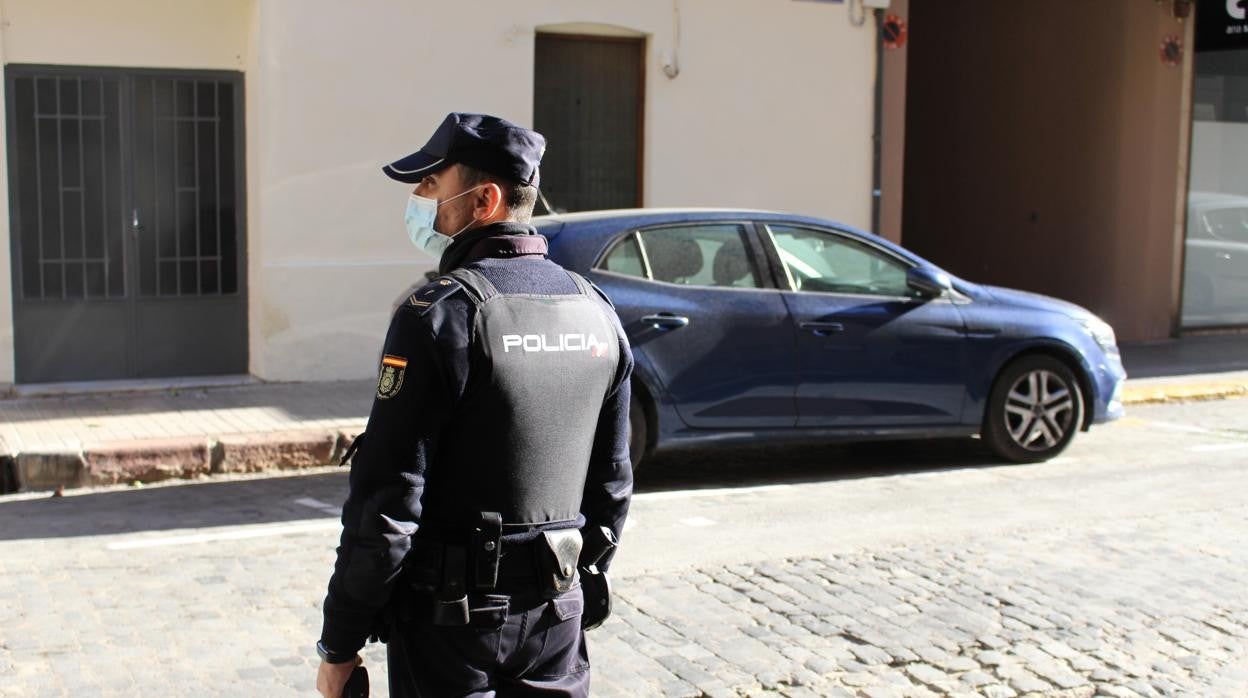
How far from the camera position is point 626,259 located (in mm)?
8367

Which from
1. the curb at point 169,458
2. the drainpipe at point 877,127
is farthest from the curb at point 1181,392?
the curb at point 169,458

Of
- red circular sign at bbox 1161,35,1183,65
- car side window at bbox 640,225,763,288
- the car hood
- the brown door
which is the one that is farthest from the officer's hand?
red circular sign at bbox 1161,35,1183,65

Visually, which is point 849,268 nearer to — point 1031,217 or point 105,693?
point 105,693

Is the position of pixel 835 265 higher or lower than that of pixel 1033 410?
higher

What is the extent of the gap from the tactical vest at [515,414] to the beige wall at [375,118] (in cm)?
875

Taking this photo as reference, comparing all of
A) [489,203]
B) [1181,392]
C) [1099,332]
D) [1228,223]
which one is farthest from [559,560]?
[1228,223]

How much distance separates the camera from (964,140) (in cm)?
1742

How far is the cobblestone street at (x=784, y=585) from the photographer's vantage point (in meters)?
5.24

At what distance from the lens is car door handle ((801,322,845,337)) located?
28.1ft

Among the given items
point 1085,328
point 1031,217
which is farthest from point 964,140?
point 1085,328

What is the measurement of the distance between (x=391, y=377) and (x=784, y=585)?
3820 millimetres

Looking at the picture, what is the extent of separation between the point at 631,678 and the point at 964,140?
13401 millimetres

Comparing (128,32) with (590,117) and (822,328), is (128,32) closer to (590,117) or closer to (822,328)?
(590,117)

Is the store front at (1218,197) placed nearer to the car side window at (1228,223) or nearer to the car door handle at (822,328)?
the car side window at (1228,223)
